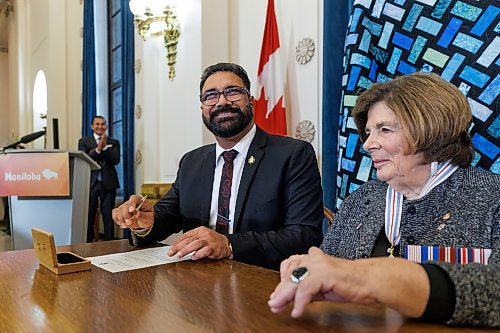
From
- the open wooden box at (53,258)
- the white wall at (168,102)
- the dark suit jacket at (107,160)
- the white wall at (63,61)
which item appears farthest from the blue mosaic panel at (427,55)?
the white wall at (63,61)

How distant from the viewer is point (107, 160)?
5.41 m

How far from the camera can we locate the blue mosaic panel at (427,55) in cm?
186

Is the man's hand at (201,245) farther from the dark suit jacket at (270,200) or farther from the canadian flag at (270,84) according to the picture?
the canadian flag at (270,84)

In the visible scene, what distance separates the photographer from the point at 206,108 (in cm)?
204

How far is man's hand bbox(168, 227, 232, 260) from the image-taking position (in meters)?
1.36

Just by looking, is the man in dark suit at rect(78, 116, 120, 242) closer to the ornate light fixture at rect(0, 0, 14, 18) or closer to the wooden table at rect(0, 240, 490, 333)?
the wooden table at rect(0, 240, 490, 333)

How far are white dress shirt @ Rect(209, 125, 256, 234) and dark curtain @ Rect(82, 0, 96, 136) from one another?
502 cm

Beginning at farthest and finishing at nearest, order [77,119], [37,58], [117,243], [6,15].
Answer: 1. [6,15]
2. [37,58]
3. [77,119]
4. [117,243]

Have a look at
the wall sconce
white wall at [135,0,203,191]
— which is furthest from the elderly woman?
the wall sconce

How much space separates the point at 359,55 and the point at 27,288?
177cm

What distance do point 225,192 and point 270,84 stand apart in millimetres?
1580

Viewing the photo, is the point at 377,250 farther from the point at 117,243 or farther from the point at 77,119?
the point at 77,119

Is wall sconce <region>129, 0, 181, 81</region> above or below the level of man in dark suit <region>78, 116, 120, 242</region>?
above

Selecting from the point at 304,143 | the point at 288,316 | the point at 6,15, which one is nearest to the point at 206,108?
the point at 304,143
